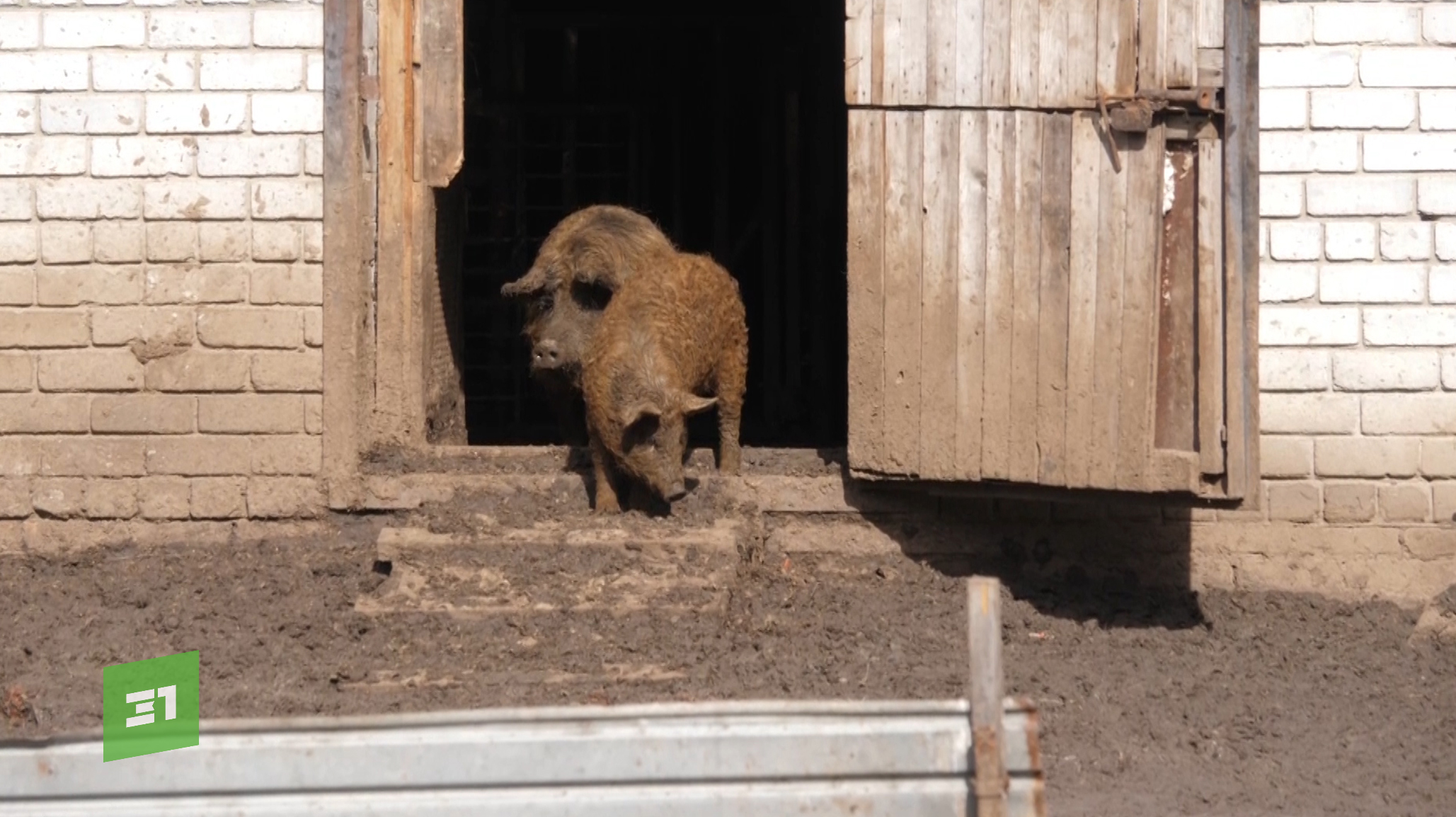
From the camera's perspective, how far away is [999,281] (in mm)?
6852

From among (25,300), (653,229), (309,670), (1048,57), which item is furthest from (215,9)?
(1048,57)

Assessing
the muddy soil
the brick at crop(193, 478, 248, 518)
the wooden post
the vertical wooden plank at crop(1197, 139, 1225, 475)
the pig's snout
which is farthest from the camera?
the pig's snout

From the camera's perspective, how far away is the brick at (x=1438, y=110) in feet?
23.1

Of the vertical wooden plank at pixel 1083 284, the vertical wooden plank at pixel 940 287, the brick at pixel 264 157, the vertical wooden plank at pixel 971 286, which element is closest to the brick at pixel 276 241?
Result: the brick at pixel 264 157

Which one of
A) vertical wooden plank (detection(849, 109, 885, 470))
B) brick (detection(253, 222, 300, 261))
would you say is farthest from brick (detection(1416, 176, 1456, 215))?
brick (detection(253, 222, 300, 261))

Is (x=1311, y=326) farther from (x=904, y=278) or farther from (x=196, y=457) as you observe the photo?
(x=196, y=457)

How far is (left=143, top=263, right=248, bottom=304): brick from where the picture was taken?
7.39 m

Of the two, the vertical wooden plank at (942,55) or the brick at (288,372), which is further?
the brick at (288,372)

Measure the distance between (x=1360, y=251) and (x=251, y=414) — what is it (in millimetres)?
4855

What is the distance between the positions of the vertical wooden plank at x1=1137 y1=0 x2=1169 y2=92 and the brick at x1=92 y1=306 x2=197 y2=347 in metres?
4.20

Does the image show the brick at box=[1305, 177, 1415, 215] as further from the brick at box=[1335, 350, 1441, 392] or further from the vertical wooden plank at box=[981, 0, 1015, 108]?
the vertical wooden plank at box=[981, 0, 1015, 108]

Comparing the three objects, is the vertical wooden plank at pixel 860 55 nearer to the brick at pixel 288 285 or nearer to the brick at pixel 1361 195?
the brick at pixel 1361 195

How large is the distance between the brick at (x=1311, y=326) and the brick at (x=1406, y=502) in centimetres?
66

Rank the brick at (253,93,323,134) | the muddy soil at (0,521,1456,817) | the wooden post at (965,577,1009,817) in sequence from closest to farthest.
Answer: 1. the wooden post at (965,577,1009,817)
2. the muddy soil at (0,521,1456,817)
3. the brick at (253,93,323,134)
